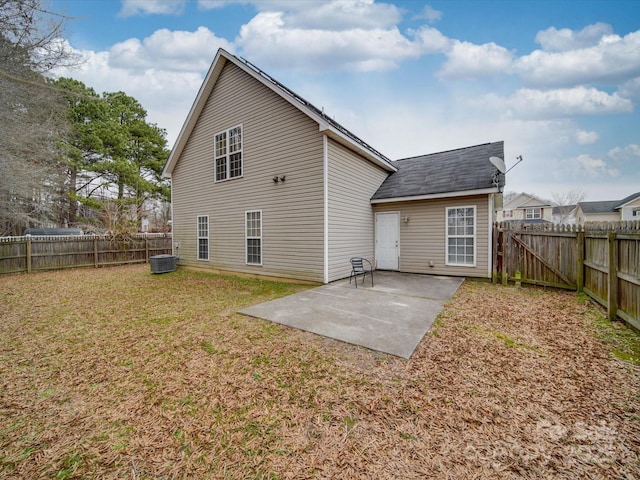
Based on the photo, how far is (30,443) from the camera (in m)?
2.11

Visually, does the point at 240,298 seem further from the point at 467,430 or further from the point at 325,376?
the point at 467,430

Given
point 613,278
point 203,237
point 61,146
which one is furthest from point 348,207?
point 61,146

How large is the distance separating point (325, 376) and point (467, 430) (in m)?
1.44

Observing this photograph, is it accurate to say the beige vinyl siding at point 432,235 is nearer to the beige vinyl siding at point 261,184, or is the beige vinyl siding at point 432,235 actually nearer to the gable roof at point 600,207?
the beige vinyl siding at point 261,184

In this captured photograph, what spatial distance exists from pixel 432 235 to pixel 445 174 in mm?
2375

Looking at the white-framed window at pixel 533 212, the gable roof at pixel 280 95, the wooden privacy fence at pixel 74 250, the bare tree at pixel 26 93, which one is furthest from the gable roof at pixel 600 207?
the bare tree at pixel 26 93

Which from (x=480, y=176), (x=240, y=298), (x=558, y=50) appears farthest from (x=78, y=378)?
(x=558, y=50)

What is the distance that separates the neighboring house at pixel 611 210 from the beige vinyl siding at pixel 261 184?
40935 millimetres

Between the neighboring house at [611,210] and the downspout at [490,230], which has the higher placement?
the neighboring house at [611,210]

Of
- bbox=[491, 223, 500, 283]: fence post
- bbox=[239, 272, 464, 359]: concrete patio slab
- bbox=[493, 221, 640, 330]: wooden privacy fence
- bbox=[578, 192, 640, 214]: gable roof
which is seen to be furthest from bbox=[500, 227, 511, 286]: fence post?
bbox=[578, 192, 640, 214]: gable roof

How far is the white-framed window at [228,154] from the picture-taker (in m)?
9.74

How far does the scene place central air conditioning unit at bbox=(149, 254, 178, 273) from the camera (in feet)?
35.1

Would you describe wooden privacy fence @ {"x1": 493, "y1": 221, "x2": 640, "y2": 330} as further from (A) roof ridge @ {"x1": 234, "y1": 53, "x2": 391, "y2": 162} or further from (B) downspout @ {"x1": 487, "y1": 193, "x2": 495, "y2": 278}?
(A) roof ridge @ {"x1": 234, "y1": 53, "x2": 391, "y2": 162}

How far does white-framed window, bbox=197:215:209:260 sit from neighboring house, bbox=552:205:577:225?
1917 inches
